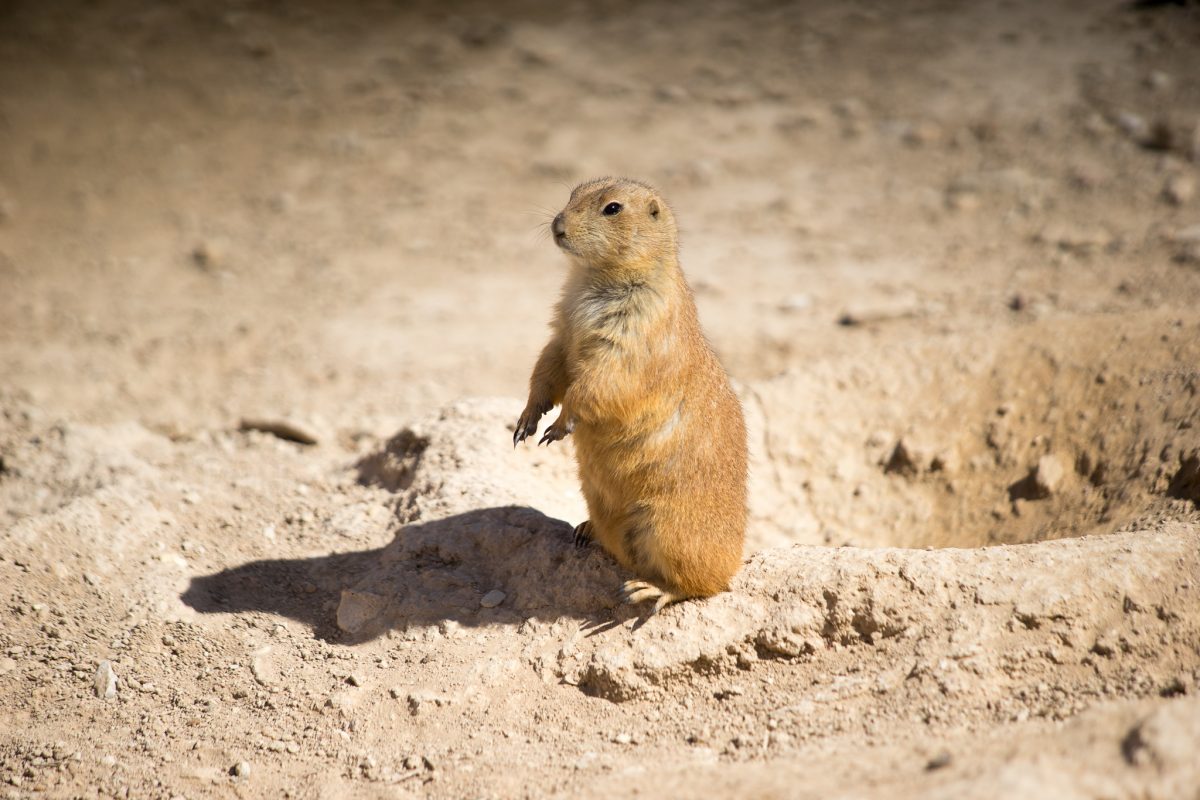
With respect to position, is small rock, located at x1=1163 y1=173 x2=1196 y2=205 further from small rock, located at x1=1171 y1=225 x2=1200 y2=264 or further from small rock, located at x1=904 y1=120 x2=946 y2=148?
small rock, located at x1=904 y1=120 x2=946 y2=148

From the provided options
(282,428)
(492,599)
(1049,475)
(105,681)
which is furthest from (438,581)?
(1049,475)

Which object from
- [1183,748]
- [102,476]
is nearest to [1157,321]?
[1183,748]

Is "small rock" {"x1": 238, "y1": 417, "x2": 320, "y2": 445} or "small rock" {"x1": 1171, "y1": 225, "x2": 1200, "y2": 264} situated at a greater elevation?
"small rock" {"x1": 1171, "y1": 225, "x2": 1200, "y2": 264}

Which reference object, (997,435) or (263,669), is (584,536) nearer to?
(263,669)

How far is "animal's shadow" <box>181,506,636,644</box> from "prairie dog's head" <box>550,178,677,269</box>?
136cm

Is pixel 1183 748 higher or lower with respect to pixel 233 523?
higher

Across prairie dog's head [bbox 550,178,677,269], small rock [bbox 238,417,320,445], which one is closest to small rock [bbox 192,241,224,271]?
small rock [bbox 238,417,320,445]

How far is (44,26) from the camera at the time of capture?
41.1 ft

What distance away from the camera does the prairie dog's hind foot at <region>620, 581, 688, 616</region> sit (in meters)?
4.45

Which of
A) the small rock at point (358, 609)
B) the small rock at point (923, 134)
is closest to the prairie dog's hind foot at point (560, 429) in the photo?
the small rock at point (358, 609)

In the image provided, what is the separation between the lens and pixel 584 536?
16.0 ft

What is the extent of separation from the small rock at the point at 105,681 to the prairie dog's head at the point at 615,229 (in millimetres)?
2687

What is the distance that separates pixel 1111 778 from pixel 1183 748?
0.23 metres

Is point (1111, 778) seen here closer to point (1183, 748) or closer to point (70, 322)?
point (1183, 748)
